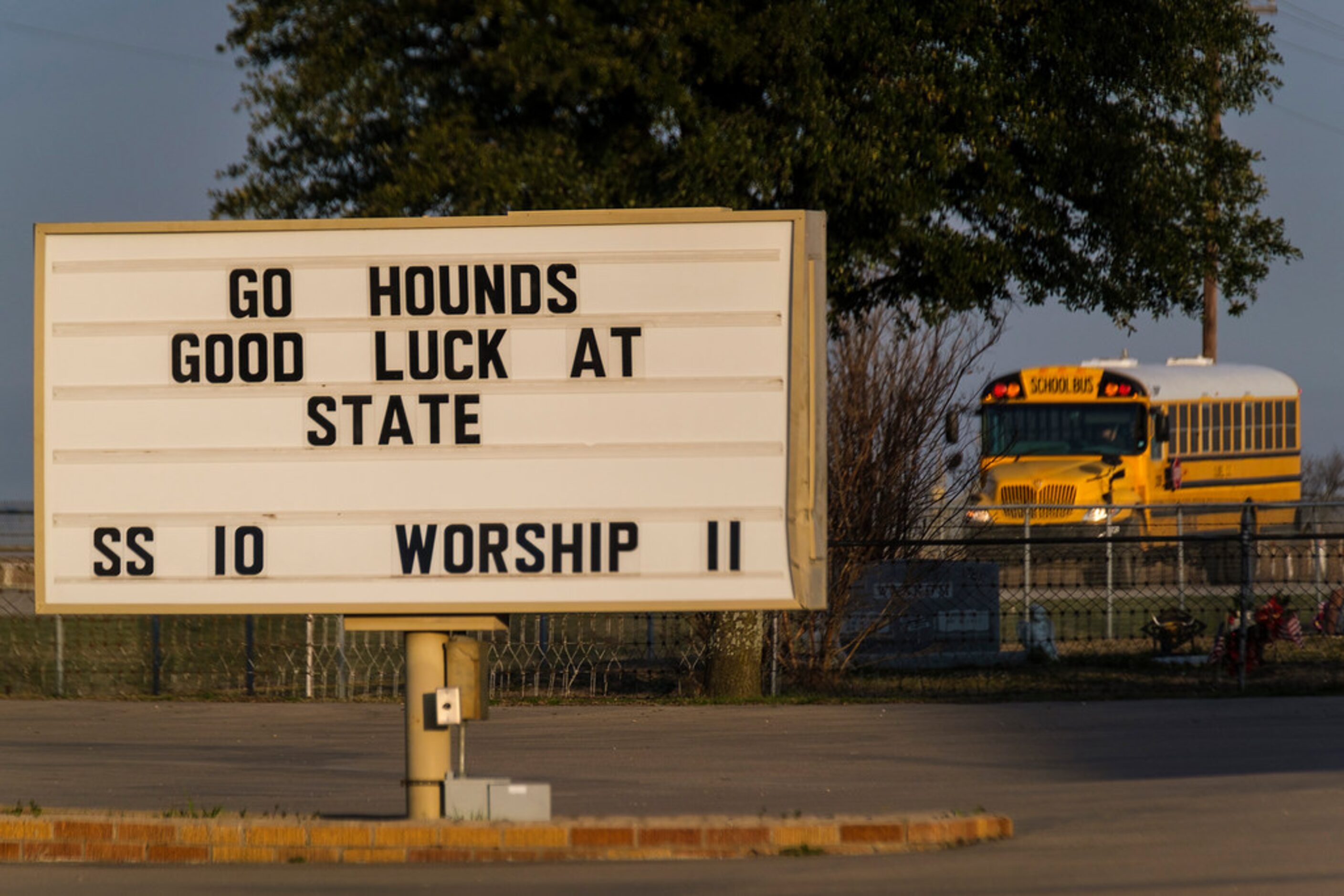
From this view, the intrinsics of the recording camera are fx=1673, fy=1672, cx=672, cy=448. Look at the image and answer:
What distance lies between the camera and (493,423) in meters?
7.64

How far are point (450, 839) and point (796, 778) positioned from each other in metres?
3.02

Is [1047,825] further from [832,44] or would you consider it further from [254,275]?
[832,44]

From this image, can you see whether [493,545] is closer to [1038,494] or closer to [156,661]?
[156,661]

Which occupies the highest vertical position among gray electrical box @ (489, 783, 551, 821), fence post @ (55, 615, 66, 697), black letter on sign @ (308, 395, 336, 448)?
black letter on sign @ (308, 395, 336, 448)

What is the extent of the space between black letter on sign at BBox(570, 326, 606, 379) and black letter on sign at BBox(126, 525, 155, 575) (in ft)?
6.85

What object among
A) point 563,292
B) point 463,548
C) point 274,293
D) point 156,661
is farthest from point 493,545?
point 156,661

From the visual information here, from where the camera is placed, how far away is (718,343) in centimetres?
767

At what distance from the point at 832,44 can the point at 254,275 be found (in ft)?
24.7

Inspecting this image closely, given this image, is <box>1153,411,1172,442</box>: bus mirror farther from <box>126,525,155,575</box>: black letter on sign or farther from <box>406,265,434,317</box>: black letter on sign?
<box>126,525,155,575</box>: black letter on sign

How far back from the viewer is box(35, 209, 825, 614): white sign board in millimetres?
7629

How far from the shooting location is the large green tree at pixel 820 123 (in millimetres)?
13664

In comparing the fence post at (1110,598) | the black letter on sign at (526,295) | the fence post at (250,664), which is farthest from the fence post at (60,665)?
the fence post at (1110,598)

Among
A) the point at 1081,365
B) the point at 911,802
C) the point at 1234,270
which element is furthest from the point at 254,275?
the point at 1081,365

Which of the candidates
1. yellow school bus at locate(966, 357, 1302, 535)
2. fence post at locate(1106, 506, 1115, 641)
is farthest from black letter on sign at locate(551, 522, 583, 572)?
yellow school bus at locate(966, 357, 1302, 535)
